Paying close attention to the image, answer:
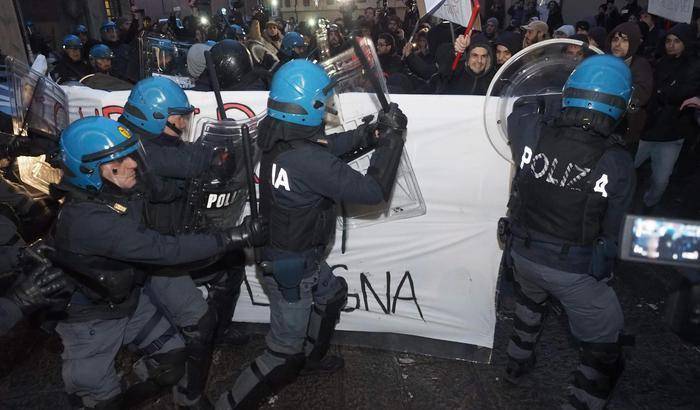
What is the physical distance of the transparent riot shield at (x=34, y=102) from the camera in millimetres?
3439

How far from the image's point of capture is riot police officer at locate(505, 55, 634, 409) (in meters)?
2.37

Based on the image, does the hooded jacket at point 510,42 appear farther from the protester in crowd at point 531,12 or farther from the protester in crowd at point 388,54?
the protester in crowd at point 531,12

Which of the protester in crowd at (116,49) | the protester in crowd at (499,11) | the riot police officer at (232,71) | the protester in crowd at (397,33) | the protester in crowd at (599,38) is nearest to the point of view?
the riot police officer at (232,71)

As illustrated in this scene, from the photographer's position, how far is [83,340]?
240cm

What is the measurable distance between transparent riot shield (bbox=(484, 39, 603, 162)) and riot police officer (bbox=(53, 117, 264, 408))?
1.61 meters

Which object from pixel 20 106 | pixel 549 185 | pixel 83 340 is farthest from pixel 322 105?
pixel 20 106

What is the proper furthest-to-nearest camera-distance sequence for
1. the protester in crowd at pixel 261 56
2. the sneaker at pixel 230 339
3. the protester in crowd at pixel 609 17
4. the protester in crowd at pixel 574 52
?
the protester in crowd at pixel 609 17 → the protester in crowd at pixel 261 56 → the sneaker at pixel 230 339 → the protester in crowd at pixel 574 52

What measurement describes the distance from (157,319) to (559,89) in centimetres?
285

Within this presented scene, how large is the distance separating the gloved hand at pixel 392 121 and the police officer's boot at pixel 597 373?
1.61 metres

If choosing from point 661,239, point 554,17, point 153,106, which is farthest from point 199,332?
point 554,17

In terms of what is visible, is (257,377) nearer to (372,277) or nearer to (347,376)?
(347,376)

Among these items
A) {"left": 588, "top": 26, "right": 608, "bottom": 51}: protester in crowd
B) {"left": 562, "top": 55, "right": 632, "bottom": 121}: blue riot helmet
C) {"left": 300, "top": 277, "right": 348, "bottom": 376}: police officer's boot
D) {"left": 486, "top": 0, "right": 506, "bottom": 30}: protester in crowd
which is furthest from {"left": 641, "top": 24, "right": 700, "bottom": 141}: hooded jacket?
{"left": 486, "top": 0, "right": 506, "bottom": 30}: protester in crowd

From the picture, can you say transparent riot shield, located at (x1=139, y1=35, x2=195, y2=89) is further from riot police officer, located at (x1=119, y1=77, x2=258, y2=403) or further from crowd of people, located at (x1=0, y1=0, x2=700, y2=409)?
riot police officer, located at (x1=119, y1=77, x2=258, y2=403)

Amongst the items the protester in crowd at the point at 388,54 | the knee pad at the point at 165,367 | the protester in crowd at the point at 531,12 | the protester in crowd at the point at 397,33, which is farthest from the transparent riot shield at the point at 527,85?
the protester in crowd at the point at 531,12
